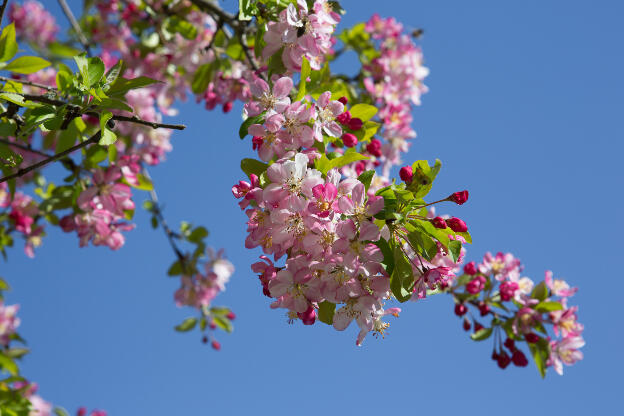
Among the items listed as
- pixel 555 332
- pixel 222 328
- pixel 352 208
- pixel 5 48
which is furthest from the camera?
pixel 222 328

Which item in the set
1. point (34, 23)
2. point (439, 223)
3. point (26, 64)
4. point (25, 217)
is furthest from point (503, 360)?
point (34, 23)

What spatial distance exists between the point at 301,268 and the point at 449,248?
457 mm

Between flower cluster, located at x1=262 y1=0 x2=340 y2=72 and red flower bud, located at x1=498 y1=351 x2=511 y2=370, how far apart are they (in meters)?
2.03

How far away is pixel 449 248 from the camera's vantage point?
166 centimetres

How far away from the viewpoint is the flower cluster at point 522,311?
123 inches

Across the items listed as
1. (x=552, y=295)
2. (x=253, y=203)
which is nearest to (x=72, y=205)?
(x=253, y=203)

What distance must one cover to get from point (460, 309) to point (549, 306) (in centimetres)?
49

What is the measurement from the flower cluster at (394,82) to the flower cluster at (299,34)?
148cm

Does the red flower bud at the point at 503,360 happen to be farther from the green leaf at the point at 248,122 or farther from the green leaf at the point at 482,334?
the green leaf at the point at 248,122

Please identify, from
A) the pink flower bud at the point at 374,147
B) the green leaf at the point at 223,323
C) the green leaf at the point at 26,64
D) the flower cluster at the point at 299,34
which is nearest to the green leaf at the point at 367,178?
the flower cluster at the point at 299,34

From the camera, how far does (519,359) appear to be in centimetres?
312

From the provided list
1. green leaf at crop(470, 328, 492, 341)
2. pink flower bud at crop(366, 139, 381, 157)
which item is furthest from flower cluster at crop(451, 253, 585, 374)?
pink flower bud at crop(366, 139, 381, 157)

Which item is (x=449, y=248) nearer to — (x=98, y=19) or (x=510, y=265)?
(x=510, y=265)

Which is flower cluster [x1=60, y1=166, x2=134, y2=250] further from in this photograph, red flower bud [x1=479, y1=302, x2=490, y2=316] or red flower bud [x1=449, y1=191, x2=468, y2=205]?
red flower bud [x1=479, y1=302, x2=490, y2=316]
